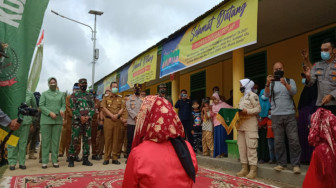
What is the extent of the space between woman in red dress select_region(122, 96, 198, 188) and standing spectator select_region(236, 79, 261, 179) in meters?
3.35

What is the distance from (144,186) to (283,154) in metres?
3.68

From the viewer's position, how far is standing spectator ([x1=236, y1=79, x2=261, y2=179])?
203 inches

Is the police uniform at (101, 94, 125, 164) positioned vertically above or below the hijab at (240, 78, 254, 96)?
below

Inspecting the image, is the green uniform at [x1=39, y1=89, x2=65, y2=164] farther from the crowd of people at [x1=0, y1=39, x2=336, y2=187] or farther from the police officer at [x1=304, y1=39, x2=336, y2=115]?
the police officer at [x1=304, y1=39, x2=336, y2=115]

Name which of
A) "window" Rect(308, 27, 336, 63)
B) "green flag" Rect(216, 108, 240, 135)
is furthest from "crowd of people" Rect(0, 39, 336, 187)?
"window" Rect(308, 27, 336, 63)

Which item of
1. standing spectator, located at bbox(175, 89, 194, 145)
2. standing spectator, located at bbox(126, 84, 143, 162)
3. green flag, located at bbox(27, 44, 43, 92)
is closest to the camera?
green flag, located at bbox(27, 44, 43, 92)

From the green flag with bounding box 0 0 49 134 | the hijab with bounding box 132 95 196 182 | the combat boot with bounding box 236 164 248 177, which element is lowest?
the combat boot with bounding box 236 164 248 177

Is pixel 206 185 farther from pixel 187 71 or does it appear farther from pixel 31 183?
pixel 187 71

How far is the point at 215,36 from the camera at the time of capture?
22.0 ft

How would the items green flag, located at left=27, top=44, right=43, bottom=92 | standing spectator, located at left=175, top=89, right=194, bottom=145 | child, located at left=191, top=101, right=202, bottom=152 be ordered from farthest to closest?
standing spectator, located at left=175, top=89, right=194, bottom=145 < child, located at left=191, top=101, right=202, bottom=152 < green flag, located at left=27, top=44, right=43, bottom=92

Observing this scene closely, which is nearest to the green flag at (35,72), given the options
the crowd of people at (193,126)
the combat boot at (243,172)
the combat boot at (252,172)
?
the crowd of people at (193,126)

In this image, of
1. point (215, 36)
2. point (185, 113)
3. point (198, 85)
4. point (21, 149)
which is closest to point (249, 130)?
point (215, 36)

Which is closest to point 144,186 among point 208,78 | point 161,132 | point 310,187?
point 161,132

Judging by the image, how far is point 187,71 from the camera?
45.0 ft
